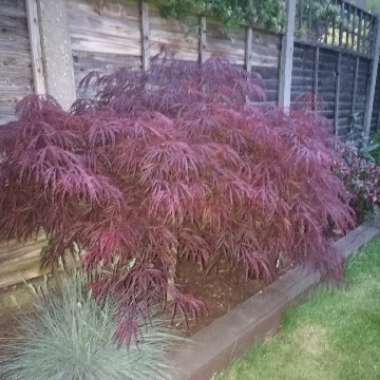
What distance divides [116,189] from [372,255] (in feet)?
8.37

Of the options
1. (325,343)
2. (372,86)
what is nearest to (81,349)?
(325,343)

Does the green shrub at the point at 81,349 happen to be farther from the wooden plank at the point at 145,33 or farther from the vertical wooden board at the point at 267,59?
the vertical wooden board at the point at 267,59

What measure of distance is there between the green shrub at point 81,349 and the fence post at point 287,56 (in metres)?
2.92

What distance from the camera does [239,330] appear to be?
6.27 feet

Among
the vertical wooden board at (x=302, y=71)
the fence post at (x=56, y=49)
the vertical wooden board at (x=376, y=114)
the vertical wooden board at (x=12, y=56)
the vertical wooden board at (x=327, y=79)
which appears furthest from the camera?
the vertical wooden board at (x=376, y=114)

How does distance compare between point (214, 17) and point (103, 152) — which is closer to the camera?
point (103, 152)

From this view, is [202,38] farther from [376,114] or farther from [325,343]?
[376,114]

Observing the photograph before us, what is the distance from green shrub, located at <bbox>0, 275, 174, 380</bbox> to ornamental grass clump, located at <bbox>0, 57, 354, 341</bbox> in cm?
16

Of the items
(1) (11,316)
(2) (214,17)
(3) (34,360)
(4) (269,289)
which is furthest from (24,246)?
(2) (214,17)

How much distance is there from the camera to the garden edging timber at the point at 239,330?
169 cm

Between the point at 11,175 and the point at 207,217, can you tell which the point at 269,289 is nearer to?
the point at 207,217

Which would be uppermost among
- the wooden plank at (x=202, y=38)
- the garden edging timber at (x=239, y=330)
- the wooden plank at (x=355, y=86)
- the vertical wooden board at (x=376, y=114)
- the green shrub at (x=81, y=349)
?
the wooden plank at (x=202, y=38)

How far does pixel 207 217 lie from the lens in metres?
1.48

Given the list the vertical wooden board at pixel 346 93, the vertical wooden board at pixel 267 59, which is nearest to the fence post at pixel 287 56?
the vertical wooden board at pixel 267 59
